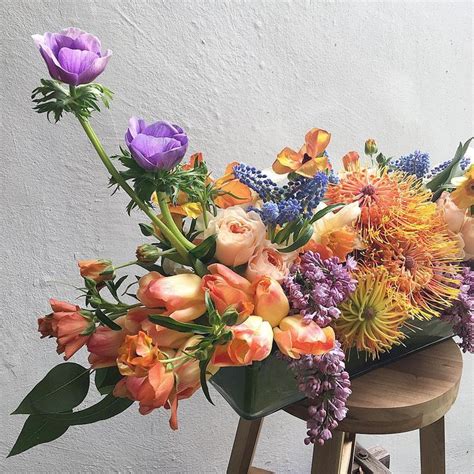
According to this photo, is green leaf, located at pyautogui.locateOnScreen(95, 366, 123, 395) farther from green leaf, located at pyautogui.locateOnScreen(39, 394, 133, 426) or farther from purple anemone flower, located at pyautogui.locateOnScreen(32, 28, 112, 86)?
purple anemone flower, located at pyautogui.locateOnScreen(32, 28, 112, 86)

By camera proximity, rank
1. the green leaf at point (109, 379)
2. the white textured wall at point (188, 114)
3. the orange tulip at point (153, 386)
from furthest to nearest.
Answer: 1. the white textured wall at point (188, 114)
2. the green leaf at point (109, 379)
3. the orange tulip at point (153, 386)

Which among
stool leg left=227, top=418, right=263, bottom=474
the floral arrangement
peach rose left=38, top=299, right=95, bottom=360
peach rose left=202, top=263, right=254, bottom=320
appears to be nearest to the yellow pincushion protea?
the floral arrangement

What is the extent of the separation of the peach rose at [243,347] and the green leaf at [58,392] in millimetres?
140

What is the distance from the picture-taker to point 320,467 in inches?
24.4

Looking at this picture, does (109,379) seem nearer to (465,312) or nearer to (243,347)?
(243,347)

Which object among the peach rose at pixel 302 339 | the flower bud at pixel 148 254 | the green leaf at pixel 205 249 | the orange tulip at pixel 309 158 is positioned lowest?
the peach rose at pixel 302 339

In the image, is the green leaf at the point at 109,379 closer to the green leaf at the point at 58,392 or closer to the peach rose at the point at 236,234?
the green leaf at the point at 58,392

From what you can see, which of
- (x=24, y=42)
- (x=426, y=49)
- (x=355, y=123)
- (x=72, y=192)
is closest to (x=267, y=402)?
(x=72, y=192)

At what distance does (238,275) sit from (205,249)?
0.03 metres

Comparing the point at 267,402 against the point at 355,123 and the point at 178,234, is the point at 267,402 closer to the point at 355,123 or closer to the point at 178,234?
the point at 178,234

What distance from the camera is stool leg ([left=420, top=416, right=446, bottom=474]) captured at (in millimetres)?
746

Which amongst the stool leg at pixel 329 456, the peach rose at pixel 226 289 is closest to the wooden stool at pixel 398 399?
the stool leg at pixel 329 456

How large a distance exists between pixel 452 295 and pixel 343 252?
0.13 m

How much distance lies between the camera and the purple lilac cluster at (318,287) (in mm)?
456
